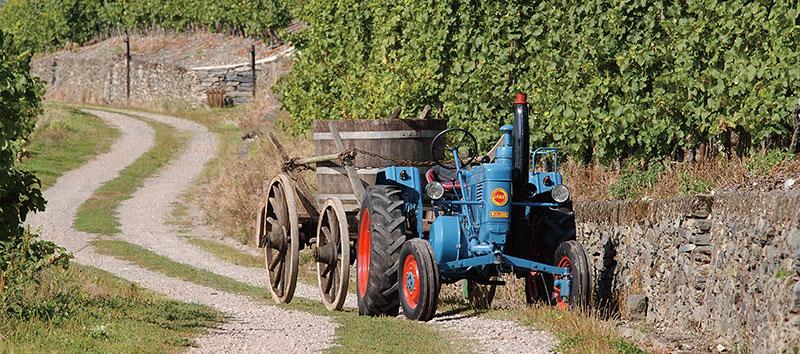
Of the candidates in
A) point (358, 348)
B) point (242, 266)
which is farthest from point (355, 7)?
point (358, 348)

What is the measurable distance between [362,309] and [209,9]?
49393 mm

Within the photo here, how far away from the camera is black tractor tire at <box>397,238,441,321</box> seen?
12031 mm

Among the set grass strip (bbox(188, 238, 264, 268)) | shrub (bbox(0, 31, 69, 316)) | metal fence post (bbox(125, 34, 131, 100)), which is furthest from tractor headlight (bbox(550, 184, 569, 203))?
metal fence post (bbox(125, 34, 131, 100))

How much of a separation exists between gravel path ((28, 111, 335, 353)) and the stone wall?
7190 millimetres

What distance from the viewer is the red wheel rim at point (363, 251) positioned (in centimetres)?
1373

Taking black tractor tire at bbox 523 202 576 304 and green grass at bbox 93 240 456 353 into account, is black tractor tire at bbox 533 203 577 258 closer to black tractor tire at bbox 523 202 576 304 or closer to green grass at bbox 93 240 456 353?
black tractor tire at bbox 523 202 576 304

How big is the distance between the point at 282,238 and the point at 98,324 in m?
4.80

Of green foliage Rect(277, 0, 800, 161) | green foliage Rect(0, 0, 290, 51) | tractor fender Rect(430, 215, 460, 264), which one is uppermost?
green foliage Rect(0, 0, 290, 51)

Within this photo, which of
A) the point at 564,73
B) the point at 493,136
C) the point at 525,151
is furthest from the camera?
the point at 493,136

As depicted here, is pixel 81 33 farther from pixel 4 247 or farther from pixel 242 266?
pixel 4 247

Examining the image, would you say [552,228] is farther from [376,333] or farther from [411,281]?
[376,333]

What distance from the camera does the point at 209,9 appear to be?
202 ft

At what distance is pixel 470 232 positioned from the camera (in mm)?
12523

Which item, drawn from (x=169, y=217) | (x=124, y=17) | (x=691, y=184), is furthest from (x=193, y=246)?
(x=124, y=17)
